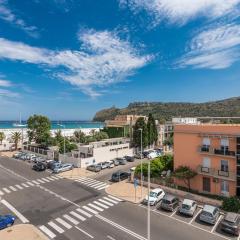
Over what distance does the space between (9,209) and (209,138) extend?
27220 millimetres

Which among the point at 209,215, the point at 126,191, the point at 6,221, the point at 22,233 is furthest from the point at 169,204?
the point at 6,221

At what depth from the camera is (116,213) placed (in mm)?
28625

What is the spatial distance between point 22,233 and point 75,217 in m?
5.77

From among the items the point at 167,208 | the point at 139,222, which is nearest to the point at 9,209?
the point at 139,222

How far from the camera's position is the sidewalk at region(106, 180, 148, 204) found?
3362cm

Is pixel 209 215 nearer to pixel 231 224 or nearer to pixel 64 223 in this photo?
pixel 231 224

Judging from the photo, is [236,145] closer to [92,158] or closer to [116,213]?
[116,213]

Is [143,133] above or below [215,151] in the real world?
above

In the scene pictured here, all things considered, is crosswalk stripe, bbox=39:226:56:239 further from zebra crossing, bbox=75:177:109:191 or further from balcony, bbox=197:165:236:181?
balcony, bbox=197:165:236:181

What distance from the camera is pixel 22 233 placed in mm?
23172

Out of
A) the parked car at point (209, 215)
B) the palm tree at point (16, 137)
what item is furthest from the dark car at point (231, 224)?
the palm tree at point (16, 137)

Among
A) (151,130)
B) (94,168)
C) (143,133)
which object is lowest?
(94,168)

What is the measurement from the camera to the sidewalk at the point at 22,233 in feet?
72.9

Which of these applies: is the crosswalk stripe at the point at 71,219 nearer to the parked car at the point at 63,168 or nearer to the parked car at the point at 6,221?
the parked car at the point at 6,221
